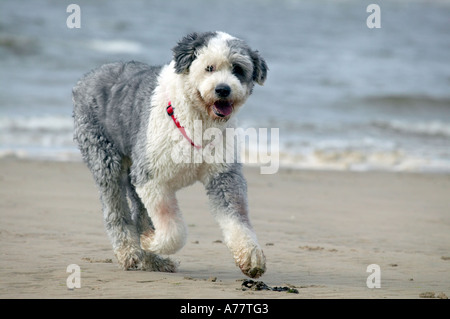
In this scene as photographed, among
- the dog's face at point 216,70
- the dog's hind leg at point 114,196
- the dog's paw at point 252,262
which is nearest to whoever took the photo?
the dog's paw at point 252,262

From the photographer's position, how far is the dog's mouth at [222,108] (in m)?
5.38

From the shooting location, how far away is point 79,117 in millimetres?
6449

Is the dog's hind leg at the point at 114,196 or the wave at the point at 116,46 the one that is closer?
the dog's hind leg at the point at 114,196

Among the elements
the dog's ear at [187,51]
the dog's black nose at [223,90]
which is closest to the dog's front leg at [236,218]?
the dog's black nose at [223,90]

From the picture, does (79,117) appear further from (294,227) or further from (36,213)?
(294,227)

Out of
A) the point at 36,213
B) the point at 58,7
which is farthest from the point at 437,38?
the point at 36,213

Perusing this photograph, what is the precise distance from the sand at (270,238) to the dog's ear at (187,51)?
156 centimetres

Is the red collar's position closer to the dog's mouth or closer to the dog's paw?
the dog's mouth

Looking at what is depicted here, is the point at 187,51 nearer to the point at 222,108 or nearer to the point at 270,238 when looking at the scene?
the point at 222,108

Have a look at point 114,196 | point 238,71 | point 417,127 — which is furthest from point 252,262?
point 417,127

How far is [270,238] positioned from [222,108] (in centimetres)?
226

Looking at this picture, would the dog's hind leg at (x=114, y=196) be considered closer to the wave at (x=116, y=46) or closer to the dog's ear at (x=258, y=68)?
the dog's ear at (x=258, y=68)

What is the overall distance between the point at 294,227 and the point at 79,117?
103 inches

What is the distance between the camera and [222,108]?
540 cm
